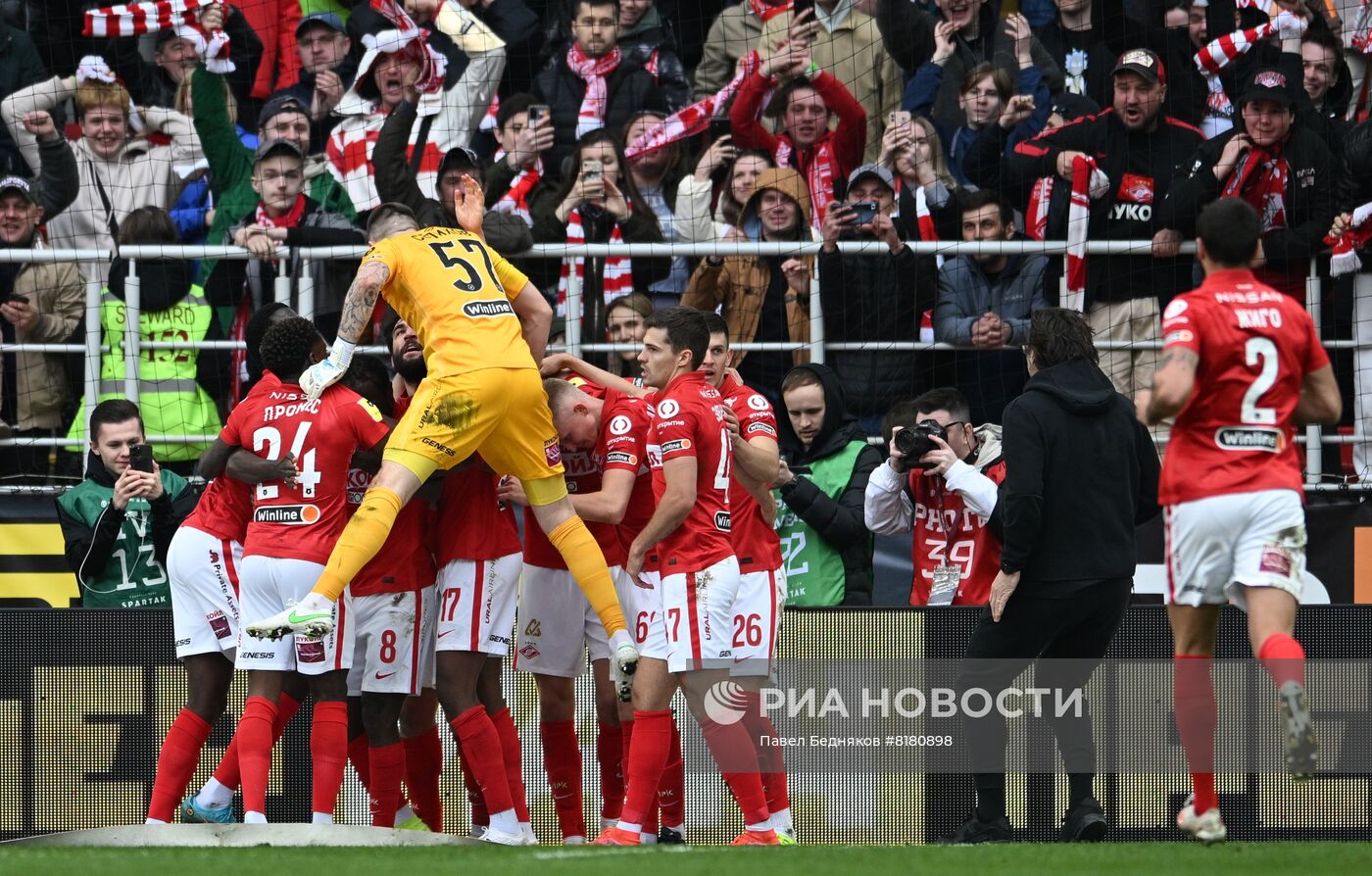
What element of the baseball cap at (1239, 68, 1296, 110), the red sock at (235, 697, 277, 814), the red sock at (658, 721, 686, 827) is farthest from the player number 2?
the baseball cap at (1239, 68, 1296, 110)

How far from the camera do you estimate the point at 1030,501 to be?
6.77m

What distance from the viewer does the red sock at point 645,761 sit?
21.9 feet

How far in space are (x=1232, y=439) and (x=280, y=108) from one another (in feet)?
24.8

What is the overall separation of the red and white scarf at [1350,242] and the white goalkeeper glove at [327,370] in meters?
5.77

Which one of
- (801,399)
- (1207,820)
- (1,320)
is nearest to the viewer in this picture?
(1207,820)

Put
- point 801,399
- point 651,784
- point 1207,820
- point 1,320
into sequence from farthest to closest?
point 1,320 → point 801,399 → point 651,784 → point 1207,820

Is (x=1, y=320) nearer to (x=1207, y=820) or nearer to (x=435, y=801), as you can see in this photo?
(x=435, y=801)

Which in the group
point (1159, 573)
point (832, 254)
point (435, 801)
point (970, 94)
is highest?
point (970, 94)

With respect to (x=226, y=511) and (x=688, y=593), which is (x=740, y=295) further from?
(x=226, y=511)

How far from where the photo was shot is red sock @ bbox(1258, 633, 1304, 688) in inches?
209

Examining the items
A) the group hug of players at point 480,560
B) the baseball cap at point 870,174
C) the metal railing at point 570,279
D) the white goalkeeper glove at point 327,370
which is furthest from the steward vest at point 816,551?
the white goalkeeper glove at point 327,370

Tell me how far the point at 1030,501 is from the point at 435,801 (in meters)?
3.05

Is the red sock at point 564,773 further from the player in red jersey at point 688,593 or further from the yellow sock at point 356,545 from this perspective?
the yellow sock at point 356,545

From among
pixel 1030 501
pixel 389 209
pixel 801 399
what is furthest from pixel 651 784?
pixel 389 209
